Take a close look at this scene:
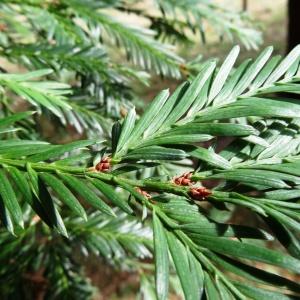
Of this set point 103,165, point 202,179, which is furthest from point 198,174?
point 103,165

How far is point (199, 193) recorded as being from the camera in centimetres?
50

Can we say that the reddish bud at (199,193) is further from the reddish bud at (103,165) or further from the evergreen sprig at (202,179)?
the reddish bud at (103,165)

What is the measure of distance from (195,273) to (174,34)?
3.48 ft

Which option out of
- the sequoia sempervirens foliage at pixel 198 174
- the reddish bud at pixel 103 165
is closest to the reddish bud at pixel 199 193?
the sequoia sempervirens foliage at pixel 198 174

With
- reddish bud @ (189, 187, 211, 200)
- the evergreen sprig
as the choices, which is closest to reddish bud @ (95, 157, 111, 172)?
the evergreen sprig

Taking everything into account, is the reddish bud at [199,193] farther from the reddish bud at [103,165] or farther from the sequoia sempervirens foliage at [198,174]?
the reddish bud at [103,165]

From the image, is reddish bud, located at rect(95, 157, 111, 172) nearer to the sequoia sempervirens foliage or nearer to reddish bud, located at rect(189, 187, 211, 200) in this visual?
the sequoia sempervirens foliage

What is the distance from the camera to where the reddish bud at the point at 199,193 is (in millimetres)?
496

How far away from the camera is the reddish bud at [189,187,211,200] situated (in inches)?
19.5

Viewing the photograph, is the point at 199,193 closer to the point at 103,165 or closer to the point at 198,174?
the point at 198,174

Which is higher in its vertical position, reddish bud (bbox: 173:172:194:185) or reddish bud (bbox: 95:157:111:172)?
reddish bud (bbox: 173:172:194:185)

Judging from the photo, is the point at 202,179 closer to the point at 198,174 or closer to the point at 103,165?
the point at 198,174

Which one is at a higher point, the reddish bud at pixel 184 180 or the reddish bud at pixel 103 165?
the reddish bud at pixel 184 180

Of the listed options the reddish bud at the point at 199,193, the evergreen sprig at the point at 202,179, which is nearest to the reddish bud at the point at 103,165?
the evergreen sprig at the point at 202,179
